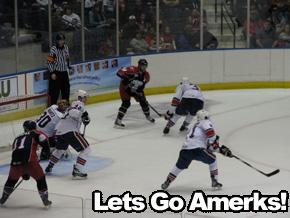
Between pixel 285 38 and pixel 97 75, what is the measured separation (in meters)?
3.66

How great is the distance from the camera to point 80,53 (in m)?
14.4

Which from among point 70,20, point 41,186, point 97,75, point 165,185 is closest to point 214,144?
point 165,185

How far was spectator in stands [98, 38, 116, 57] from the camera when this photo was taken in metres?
14.6

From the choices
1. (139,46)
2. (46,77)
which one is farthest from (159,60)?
(46,77)

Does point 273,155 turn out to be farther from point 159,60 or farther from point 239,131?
point 159,60

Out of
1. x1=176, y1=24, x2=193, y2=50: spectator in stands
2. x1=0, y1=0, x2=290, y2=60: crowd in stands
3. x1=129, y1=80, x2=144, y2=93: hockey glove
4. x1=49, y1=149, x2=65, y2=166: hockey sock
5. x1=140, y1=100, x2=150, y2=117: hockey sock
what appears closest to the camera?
x1=49, y1=149, x2=65, y2=166: hockey sock

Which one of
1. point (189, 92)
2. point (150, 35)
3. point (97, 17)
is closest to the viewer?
point (189, 92)

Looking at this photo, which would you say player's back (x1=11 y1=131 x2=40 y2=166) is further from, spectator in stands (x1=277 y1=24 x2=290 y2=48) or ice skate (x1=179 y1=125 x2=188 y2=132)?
spectator in stands (x1=277 y1=24 x2=290 y2=48)

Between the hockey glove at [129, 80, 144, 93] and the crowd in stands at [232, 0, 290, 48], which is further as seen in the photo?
the crowd in stands at [232, 0, 290, 48]

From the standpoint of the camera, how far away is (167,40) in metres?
15.2

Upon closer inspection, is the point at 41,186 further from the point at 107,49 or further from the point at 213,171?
the point at 107,49

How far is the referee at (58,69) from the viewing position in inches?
515

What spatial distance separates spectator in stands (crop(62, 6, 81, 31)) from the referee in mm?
896

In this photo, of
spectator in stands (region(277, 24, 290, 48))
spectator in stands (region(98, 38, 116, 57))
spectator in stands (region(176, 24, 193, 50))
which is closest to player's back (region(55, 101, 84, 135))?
spectator in stands (region(98, 38, 116, 57))
